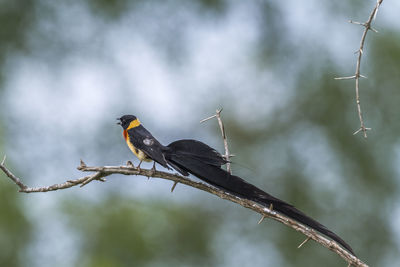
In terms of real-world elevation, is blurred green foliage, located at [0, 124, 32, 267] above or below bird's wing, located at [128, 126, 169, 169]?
above

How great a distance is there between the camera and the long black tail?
221 cm

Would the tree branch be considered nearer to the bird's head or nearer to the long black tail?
the long black tail

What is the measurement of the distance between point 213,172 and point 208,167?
32mm

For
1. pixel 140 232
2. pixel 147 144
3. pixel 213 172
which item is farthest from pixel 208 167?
pixel 140 232

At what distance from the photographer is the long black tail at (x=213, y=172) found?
7.23 feet

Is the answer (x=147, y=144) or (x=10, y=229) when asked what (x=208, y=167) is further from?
(x=10, y=229)

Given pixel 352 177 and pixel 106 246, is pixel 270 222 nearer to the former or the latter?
pixel 352 177

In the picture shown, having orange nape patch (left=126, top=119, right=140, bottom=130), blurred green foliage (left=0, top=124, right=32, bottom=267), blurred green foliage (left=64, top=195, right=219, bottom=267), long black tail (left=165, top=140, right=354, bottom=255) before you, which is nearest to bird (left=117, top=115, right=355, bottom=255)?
long black tail (left=165, top=140, right=354, bottom=255)

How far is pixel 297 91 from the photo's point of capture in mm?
15922

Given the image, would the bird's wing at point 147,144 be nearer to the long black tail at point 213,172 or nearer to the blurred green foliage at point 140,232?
the long black tail at point 213,172

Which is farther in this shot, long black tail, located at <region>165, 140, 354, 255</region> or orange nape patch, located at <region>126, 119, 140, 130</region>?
orange nape patch, located at <region>126, 119, 140, 130</region>

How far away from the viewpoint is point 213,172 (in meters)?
2.32

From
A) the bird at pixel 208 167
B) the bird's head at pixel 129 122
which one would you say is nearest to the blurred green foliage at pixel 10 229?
the bird's head at pixel 129 122

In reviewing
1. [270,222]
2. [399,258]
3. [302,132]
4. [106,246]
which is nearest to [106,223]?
[106,246]
